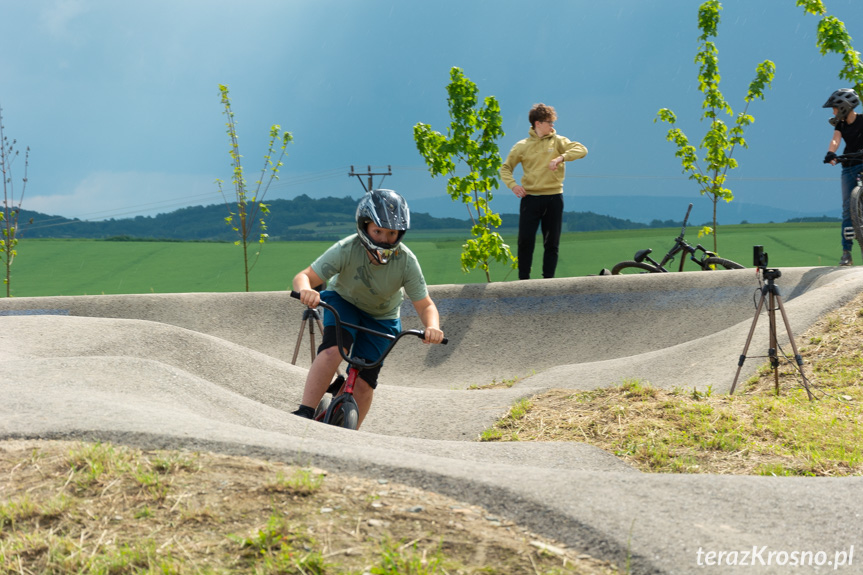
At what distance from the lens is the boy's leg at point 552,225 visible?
9.94 metres

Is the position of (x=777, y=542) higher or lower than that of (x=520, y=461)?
higher

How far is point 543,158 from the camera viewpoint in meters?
9.86

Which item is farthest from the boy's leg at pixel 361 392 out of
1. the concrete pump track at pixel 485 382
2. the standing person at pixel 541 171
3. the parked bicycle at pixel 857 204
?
the parked bicycle at pixel 857 204

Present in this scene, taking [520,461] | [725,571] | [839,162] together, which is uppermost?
[839,162]

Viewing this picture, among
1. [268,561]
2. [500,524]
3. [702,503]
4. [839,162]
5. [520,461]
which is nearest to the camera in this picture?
[268,561]

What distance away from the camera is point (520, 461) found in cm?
478

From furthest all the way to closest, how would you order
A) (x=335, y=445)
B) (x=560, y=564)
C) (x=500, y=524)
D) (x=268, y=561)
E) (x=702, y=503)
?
(x=335, y=445)
(x=702, y=503)
(x=500, y=524)
(x=560, y=564)
(x=268, y=561)

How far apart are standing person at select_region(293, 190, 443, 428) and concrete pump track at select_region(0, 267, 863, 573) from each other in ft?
1.52

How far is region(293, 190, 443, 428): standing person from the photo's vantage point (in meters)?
4.50

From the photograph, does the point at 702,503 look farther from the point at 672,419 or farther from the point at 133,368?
the point at 133,368

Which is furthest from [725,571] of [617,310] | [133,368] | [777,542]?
[617,310]

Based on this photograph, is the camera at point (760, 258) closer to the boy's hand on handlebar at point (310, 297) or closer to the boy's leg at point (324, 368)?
the boy's leg at point (324, 368)

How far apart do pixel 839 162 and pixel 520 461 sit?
688 centimetres

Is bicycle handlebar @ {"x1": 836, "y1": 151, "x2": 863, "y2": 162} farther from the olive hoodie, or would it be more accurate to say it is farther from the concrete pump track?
the olive hoodie
